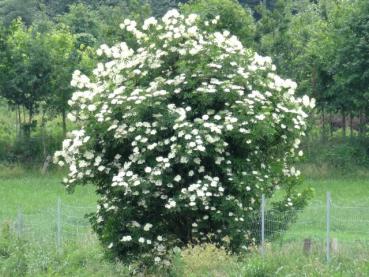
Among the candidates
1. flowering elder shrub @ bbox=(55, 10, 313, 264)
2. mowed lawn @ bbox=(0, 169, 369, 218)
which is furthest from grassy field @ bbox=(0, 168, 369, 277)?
flowering elder shrub @ bbox=(55, 10, 313, 264)

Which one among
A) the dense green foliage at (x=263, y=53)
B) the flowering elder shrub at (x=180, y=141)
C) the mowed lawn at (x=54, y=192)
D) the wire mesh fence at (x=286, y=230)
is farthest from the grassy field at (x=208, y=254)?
the dense green foliage at (x=263, y=53)

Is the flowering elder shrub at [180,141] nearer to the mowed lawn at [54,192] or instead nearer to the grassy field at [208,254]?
the grassy field at [208,254]

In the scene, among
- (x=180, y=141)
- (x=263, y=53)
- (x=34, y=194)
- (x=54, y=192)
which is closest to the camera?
(x=180, y=141)

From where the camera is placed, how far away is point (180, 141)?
44.3ft

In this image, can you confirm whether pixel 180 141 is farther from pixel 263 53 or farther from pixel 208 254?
pixel 263 53

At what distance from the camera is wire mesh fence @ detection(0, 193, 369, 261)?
45.7ft

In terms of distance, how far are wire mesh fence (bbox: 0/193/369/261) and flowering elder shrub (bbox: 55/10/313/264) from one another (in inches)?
22.1

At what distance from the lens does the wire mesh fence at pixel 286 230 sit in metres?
13.9

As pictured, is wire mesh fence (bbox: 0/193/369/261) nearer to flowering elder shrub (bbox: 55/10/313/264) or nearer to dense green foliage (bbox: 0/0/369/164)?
flowering elder shrub (bbox: 55/10/313/264)

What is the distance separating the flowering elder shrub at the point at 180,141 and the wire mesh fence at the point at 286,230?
1.84 feet

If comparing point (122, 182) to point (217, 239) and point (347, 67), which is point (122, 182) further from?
point (347, 67)

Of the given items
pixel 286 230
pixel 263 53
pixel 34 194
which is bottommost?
pixel 286 230

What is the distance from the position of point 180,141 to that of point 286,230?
3.35 m

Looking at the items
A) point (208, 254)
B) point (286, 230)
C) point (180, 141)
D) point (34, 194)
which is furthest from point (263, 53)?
point (208, 254)
